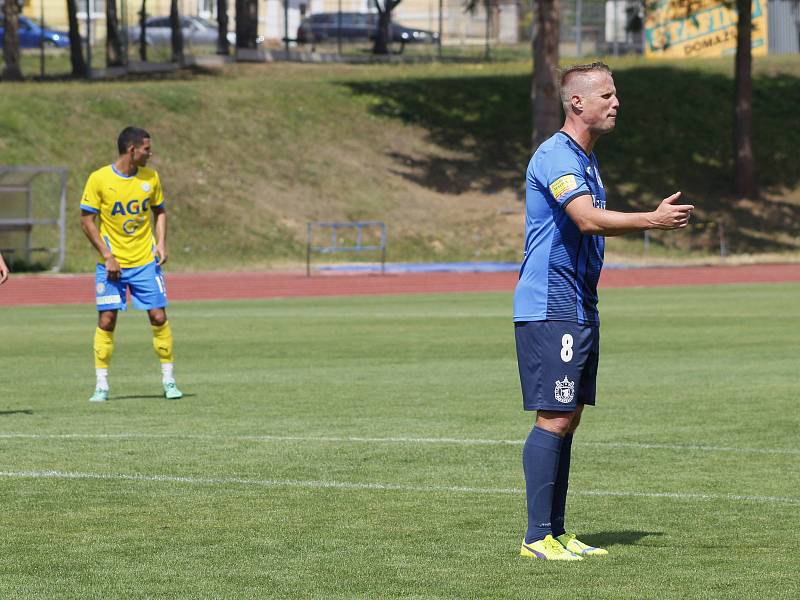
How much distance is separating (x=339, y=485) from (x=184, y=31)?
52670 millimetres

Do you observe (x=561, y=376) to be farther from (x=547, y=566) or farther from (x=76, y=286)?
(x=76, y=286)

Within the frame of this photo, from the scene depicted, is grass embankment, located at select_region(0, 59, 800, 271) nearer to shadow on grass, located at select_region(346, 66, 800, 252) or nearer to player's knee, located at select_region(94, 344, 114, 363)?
shadow on grass, located at select_region(346, 66, 800, 252)

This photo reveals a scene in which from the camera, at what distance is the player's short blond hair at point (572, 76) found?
7023 millimetres

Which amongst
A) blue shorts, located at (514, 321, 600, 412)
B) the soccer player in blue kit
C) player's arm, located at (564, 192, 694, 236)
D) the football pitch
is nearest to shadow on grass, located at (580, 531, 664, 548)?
the football pitch

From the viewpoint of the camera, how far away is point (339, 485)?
29.9 ft

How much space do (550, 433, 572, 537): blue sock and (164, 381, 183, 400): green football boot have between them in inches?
268

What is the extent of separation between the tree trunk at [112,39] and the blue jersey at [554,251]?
149ft

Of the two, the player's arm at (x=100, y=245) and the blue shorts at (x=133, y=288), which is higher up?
the player's arm at (x=100, y=245)

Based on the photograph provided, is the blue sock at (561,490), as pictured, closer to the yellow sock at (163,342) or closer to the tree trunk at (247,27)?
the yellow sock at (163,342)

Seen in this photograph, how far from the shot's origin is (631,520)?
26.6ft

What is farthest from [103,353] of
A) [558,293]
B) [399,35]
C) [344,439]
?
[399,35]

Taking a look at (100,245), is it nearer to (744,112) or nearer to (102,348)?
(102,348)

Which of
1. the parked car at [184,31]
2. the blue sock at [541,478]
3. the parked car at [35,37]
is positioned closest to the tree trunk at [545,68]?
the parked car at [184,31]

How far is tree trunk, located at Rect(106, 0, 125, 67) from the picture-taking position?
5062 centimetres
